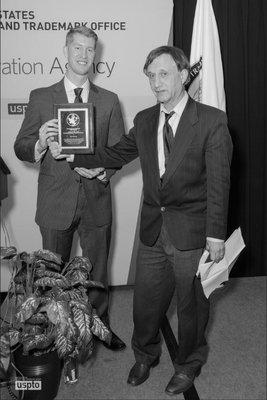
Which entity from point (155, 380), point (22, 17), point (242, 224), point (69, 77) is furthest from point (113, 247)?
point (22, 17)

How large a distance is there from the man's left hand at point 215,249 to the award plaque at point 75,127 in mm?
750

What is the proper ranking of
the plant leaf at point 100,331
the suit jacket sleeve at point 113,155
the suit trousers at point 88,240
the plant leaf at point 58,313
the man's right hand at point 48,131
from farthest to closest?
1. the suit trousers at point 88,240
2. the suit jacket sleeve at point 113,155
3. the man's right hand at point 48,131
4. the plant leaf at point 100,331
5. the plant leaf at point 58,313

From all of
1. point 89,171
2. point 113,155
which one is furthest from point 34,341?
point 113,155

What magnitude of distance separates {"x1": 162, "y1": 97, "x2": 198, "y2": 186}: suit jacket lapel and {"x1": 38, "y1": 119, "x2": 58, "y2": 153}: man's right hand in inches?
24.2

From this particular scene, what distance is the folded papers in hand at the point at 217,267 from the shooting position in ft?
7.02

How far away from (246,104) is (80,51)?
68.1 inches

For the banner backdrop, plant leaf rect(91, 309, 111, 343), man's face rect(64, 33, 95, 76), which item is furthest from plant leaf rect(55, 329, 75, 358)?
the banner backdrop

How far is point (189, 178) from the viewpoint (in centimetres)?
211

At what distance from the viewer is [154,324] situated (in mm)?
2426

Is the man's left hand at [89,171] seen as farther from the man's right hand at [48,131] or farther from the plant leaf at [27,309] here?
the plant leaf at [27,309]

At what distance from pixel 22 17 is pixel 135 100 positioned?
0.99m

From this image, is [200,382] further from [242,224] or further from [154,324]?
[242,224]

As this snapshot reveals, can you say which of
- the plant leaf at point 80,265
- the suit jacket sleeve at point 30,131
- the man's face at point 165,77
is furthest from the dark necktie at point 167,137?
the suit jacket sleeve at point 30,131

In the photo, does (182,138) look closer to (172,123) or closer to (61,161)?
(172,123)
